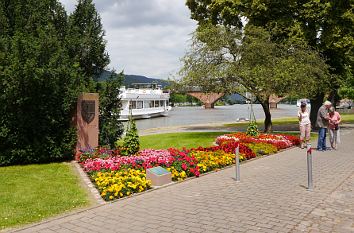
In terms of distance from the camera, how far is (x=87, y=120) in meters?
13.2

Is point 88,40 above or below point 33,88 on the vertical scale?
above

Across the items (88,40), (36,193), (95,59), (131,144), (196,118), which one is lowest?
(196,118)

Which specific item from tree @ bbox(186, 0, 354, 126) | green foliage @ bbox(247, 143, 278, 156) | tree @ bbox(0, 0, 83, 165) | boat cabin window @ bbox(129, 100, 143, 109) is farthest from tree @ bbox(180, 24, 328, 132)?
boat cabin window @ bbox(129, 100, 143, 109)

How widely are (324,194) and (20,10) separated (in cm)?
1101

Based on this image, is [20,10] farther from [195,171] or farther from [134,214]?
[134,214]

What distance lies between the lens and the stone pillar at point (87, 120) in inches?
507

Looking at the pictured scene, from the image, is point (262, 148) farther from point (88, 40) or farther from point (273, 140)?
point (88, 40)

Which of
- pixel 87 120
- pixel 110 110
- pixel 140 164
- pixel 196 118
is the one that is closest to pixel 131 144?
pixel 87 120

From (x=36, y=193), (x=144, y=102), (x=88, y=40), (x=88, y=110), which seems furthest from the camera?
(x=144, y=102)

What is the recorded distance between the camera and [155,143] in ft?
61.7

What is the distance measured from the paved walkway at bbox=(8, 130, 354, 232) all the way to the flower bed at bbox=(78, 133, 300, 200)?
38 cm

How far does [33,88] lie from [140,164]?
4133 mm

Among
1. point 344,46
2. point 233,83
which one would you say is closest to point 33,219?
point 233,83

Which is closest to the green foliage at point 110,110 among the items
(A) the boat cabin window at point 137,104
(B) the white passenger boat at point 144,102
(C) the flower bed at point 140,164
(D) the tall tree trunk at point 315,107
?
(C) the flower bed at point 140,164
